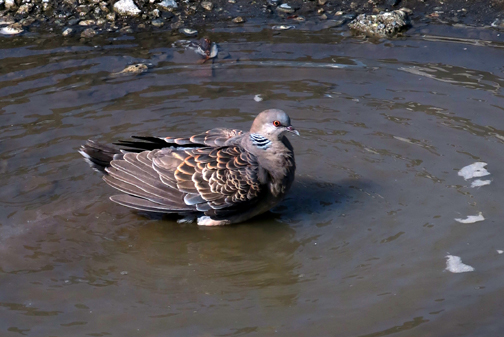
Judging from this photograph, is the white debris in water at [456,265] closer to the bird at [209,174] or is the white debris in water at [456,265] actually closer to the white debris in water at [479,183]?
the white debris in water at [479,183]

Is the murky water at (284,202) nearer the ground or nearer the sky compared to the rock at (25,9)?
nearer the ground

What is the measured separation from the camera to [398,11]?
26.1ft

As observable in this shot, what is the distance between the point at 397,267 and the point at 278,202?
1165 mm

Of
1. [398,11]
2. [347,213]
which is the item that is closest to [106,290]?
[347,213]

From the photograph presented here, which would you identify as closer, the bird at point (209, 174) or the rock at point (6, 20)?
the bird at point (209, 174)

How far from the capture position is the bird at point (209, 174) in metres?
4.80

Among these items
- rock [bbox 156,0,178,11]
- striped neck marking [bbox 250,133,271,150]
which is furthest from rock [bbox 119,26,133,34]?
striped neck marking [bbox 250,133,271,150]

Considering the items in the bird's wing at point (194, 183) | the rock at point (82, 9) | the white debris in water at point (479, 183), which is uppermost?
the rock at point (82, 9)

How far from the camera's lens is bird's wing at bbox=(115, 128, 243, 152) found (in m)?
5.04

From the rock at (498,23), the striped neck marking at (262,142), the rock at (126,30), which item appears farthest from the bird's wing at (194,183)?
the rock at (498,23)

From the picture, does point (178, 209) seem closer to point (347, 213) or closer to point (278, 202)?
point (278, 202)

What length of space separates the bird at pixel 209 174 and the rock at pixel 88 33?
314 cm

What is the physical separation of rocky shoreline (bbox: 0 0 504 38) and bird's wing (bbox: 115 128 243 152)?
302 centimetres

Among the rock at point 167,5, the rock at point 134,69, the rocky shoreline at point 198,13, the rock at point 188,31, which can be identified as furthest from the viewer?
the rock at point 167,5
